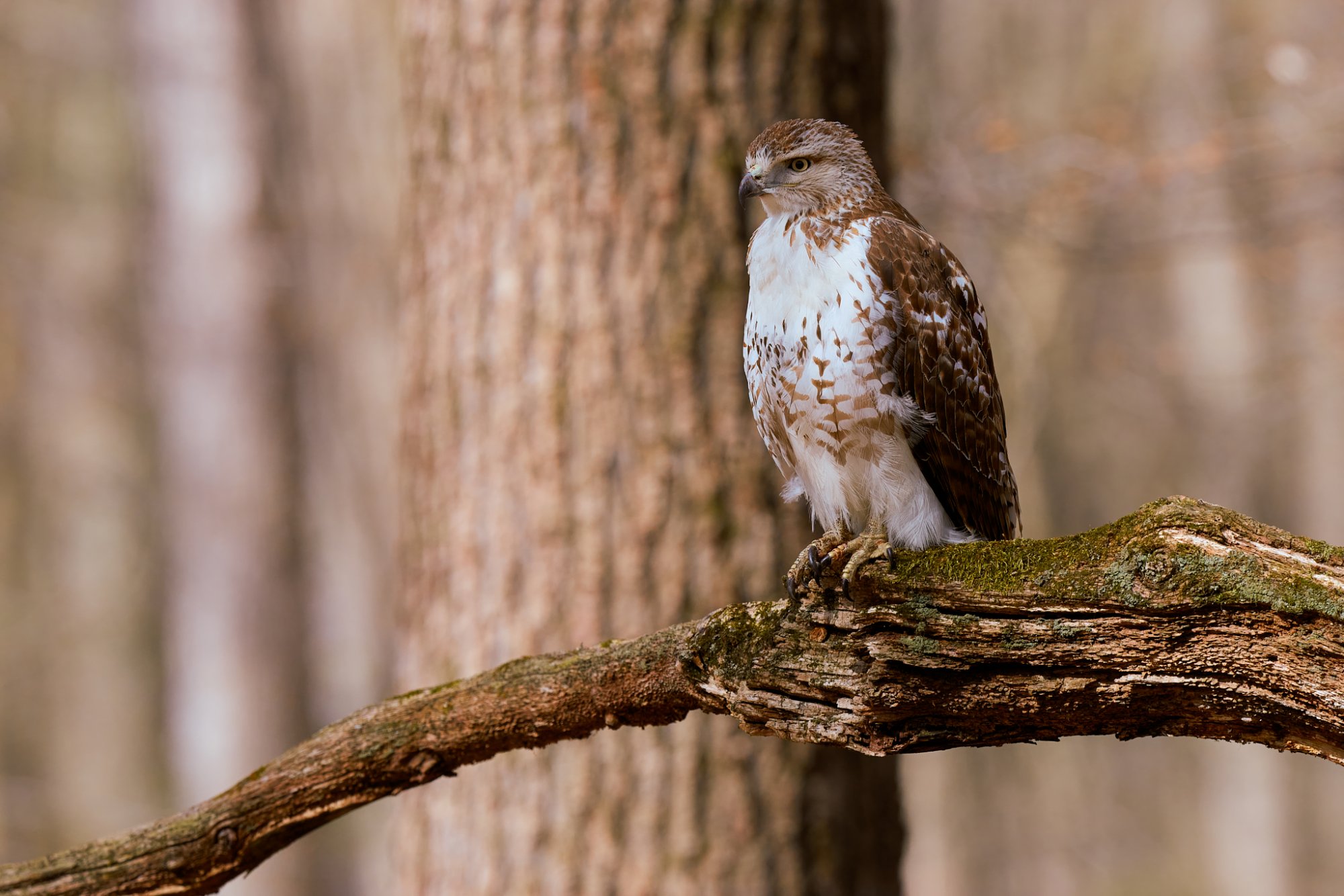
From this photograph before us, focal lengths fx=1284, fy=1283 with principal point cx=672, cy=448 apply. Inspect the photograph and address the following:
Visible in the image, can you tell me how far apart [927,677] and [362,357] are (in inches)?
441

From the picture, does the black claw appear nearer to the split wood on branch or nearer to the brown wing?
the split wood on branch

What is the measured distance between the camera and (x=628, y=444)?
421 centimetres

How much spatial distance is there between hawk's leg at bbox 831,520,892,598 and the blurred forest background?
2.43 meters

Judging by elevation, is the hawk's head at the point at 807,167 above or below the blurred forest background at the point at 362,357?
below

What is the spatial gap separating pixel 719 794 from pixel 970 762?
15.5 meters

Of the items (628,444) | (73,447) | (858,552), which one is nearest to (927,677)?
(858,552)

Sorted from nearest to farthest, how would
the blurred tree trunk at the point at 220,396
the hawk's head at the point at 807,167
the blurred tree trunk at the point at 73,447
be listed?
the hawk's head at the point at 807,167, the blurred tree trunk at the point at 220,396, the blurred tree trunk at the point at 73,447

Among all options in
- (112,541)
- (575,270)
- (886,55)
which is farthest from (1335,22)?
(112,541)

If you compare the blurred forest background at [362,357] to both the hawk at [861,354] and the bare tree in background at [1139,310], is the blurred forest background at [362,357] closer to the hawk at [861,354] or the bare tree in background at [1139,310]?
the bare tree in background at [1139,310]

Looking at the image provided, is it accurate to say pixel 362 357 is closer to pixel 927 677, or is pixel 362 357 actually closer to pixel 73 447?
pixel 73 447

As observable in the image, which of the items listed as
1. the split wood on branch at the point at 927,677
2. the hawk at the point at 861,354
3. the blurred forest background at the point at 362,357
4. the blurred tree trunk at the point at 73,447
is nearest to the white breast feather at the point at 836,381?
the hawk at the point at 861,354

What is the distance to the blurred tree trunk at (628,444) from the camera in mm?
4102

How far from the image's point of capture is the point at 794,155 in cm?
305

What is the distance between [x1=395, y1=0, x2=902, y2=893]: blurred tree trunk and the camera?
410 cm
